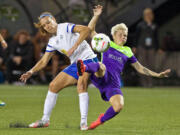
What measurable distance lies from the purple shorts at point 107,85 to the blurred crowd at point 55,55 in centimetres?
1042

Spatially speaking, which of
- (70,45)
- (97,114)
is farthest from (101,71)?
(97,114)

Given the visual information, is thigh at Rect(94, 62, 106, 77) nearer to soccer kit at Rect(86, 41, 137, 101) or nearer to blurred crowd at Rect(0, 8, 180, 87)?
soccer kit at Rect(86, 41, 137, 101)

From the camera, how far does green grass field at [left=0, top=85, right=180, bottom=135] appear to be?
873 centimetres

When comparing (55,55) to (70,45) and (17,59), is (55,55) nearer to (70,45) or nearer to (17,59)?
(17,59)

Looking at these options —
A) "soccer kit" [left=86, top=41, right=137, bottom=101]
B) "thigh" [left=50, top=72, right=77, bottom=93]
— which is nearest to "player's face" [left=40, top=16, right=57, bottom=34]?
"thigh" [left=50, top=72, right=77, bottom=93]

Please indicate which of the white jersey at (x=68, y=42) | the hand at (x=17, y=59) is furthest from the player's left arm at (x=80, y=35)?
the hand at (x=17, y=59)

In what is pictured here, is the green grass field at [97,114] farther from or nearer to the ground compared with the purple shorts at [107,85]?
nearer to the ground

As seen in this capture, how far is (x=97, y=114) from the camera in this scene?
11461 millimetres

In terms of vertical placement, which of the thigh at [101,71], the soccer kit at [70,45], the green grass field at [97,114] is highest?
the soccer kit at [70,45]

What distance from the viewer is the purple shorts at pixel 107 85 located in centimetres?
877

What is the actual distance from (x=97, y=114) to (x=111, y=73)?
264 centimetres

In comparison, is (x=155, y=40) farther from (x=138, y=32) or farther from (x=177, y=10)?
(x=177, y=10)

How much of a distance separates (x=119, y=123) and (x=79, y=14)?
43.4 ft

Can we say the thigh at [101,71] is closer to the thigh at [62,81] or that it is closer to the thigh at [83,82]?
the thigh at [83,82]
